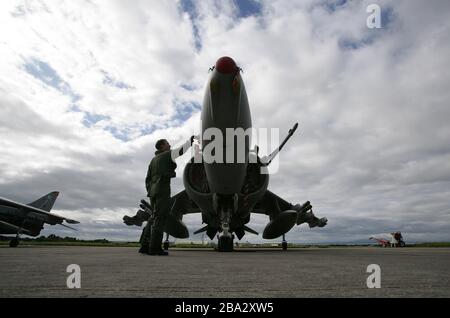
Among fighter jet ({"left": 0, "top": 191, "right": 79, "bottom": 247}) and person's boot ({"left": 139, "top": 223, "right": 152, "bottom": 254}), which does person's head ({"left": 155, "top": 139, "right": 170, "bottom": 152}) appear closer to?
person's boot ({"left": 139, "top": 223, "right": 152, "bottom": 254})

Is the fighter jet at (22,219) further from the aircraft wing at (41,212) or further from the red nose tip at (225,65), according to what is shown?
the red nose tip at (225,65)

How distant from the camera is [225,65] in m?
7.36

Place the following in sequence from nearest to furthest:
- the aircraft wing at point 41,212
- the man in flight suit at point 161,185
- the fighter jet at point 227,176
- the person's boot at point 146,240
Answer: the man in flight suit at point 161,185 → the person's boot at point 146,240 → the fighter jet at point 227,176 → the aircraft wing at point 41,212

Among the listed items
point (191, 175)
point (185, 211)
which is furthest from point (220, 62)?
point (185, 211)

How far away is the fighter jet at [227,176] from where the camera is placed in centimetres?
764

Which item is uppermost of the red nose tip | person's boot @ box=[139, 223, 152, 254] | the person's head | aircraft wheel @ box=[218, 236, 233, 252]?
the red nose tip

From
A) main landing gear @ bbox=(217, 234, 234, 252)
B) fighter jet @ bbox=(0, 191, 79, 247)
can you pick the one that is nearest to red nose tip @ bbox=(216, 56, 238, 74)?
main landing gear @ bbox=(217, 234, 234, 252)

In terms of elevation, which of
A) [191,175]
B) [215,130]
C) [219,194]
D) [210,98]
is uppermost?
[210,98]

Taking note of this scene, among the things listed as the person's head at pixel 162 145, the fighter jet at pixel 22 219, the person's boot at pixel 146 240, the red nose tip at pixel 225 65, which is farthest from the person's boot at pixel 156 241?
the fighter jet at pixel 22 219

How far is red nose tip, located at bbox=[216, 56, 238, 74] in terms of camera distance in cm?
737
